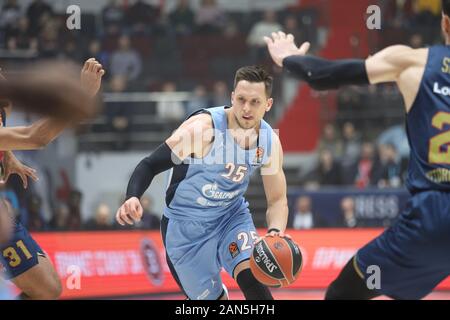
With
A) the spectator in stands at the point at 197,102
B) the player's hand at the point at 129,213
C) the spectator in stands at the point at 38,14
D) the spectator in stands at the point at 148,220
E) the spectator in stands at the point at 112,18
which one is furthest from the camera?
the spectator in stands at the point at 112,18

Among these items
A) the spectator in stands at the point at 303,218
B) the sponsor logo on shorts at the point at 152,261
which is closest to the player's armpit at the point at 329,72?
the sponsor logo on shorts at the point at 152,261

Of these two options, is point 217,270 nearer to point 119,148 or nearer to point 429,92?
point 429,92

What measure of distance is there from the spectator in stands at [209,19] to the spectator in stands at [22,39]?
11.5 feet

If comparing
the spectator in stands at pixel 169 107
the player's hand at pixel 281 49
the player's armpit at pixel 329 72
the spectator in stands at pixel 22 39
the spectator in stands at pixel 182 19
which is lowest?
the spectator in stands at pixel 169 107

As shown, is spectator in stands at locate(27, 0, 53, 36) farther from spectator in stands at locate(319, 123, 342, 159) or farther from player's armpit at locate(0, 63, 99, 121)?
player's armpit at locate(0, 63, 99, 121)

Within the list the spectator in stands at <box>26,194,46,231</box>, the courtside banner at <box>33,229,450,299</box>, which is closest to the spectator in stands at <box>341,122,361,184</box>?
the courtside banner at <box>33,229,450,299</box>

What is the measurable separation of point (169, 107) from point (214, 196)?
9.17m

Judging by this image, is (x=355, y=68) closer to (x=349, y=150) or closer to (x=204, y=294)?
(x=204, y=294)

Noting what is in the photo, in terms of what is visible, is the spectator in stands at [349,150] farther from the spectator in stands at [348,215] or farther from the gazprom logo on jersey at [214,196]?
the gazprom logo on jersey at [214,196]

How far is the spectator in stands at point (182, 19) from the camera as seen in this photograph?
1669 centimetres

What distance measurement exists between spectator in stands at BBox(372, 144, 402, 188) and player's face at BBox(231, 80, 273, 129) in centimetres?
823

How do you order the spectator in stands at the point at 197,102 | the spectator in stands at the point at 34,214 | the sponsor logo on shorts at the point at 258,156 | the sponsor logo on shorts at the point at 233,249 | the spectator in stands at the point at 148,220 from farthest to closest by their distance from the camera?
the spectator in stands at the point at 197,102 → the spectator in stands at the point at 148,220 → the spectator in stands at the point at 34,214 → the sponsor logo on shorts at the point at 258,156 → the sponsor logo on shorts at the point at 233,249
